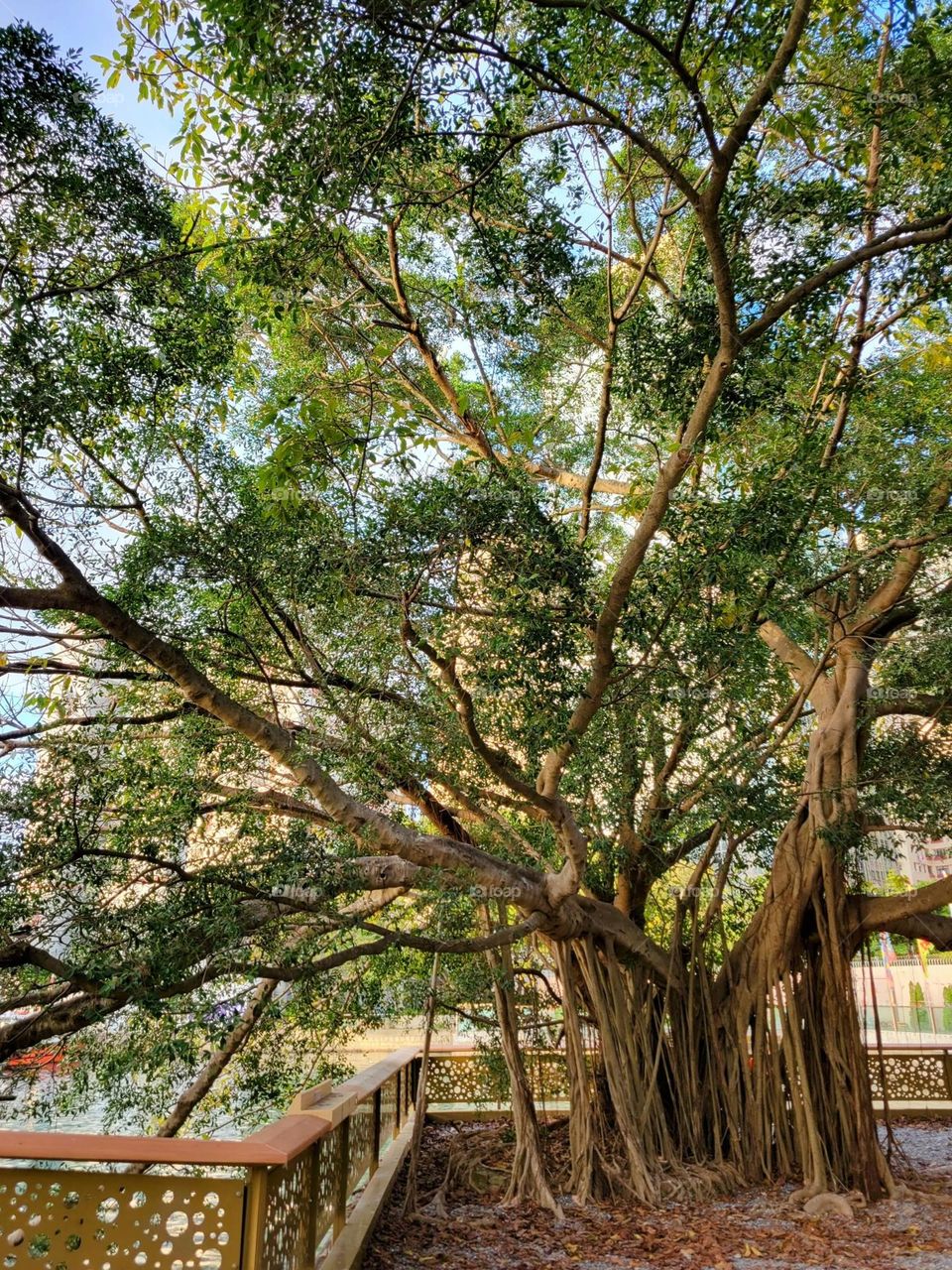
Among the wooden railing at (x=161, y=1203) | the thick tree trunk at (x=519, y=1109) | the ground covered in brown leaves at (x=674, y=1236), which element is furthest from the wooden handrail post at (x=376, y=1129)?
the wooden railing at (x=161, y=1203)

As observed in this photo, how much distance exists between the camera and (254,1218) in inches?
86.4

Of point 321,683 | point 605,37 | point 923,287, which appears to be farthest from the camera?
point 321,683

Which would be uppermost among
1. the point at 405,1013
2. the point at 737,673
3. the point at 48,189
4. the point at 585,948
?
the point at 48,189

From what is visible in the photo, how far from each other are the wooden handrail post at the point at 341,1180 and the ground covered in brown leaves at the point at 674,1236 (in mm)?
306

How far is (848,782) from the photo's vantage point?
479 cm

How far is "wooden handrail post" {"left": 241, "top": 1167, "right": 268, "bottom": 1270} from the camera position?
7.06ft

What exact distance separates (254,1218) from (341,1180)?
1.41 meters

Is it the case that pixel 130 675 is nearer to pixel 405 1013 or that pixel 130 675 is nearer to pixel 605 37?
pixel 405 1013

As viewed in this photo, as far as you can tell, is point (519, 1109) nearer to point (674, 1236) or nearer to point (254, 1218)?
point (674, 1236)

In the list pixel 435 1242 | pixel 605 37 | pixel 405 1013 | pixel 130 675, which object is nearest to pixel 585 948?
pixel 405 1013

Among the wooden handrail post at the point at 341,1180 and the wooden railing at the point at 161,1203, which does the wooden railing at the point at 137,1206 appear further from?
the wooden handrail post at the point at 341,1180

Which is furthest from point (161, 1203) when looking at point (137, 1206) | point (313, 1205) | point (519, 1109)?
point (519, 1109)

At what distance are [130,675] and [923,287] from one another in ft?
11.6

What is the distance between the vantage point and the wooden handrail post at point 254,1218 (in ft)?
7.06
